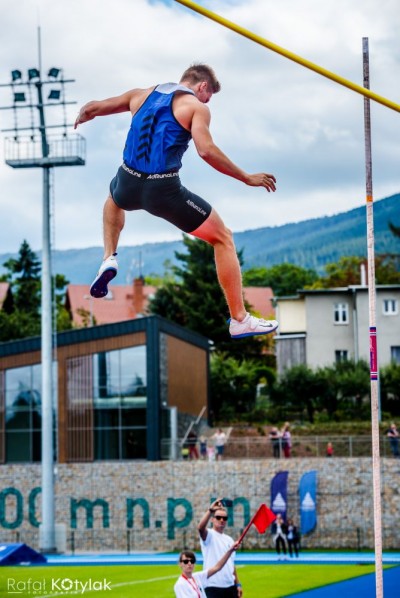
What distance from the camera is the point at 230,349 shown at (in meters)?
83.8

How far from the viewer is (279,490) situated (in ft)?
154

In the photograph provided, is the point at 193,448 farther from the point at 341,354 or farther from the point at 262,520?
the point at 262,520

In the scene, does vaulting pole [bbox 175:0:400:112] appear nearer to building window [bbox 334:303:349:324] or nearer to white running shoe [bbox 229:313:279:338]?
white running shoe [bbox 229:313:279:338]

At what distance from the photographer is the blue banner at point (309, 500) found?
1841 inches

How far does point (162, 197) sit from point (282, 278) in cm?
11828

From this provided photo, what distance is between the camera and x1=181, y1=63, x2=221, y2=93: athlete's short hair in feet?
26.6

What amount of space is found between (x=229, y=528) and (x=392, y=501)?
6344mm

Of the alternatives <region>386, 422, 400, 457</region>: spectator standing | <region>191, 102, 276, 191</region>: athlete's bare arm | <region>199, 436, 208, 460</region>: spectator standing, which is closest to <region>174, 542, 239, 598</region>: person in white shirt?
<region>191, 102, 276, 191</region>: athlete's bare arm

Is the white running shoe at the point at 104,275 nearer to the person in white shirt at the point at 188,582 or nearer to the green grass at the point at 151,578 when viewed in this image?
the person in white shirt at the point at 188,582

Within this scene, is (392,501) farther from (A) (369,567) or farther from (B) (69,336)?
(B) (69,336)

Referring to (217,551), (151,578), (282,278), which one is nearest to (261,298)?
(282,278)

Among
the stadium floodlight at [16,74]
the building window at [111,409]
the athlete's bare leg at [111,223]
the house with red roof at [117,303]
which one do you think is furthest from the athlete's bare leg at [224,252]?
the house with red roof at [117,303]

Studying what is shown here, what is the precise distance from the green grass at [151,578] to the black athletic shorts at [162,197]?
19.5m

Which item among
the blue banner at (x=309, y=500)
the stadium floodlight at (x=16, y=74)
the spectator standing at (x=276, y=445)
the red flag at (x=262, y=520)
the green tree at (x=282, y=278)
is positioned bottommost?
the blue banner at (x=309, y=500)
